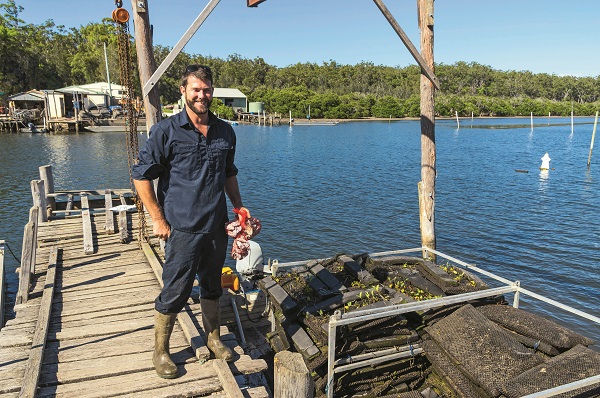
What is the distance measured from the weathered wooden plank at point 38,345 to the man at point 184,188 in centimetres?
115

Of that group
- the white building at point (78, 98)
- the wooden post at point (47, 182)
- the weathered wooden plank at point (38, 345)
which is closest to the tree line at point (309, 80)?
the white building at point (78, 98)

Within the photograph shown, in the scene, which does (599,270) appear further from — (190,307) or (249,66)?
(249,66)

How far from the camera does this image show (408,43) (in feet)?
28.0

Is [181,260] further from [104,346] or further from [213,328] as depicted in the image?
[104,346]

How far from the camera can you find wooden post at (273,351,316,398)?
3.25 meters

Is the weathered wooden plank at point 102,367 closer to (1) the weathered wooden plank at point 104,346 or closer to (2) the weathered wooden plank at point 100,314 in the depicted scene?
(1) the weathered wooden plank at point 104,346

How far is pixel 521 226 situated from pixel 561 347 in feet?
51.8

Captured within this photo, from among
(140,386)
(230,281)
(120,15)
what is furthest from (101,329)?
(120,15)

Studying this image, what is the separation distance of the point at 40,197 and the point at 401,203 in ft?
60.3

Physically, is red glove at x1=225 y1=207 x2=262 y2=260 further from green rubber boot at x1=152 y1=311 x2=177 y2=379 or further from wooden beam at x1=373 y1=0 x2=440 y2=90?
wooden beam at x1=373 y1=0 x2=440 y2=90

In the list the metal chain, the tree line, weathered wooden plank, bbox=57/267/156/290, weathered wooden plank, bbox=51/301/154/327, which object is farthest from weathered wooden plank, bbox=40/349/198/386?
the tree line

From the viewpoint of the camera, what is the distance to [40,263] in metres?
8.21

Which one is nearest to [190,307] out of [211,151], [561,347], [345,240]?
[211,151]

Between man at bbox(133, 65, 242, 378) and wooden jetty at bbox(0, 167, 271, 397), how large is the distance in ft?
1.32
